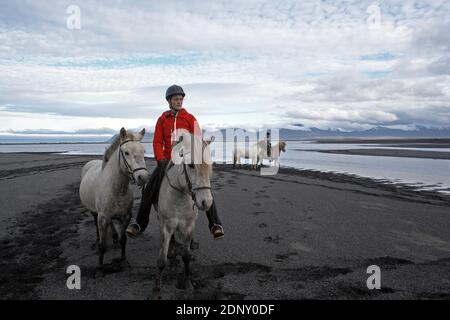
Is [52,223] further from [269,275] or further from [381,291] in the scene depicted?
[381,291]

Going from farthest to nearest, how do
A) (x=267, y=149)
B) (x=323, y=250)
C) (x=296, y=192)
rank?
1. (x=267, y=149)
2. (x=296, y=192)
3. (x=323, y=250)

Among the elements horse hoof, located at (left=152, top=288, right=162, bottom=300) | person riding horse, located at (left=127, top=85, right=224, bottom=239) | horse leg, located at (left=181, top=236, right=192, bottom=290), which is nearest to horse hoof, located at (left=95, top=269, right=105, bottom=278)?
person riding horse, located at (left=127, top=85, right=224, bottom=239)

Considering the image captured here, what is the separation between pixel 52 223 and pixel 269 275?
7019 millimetres

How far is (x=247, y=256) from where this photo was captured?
23.0 ft

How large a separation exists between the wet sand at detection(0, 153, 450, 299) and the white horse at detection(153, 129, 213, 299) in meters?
0.80

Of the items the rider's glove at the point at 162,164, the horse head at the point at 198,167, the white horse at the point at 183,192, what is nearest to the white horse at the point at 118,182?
the rider's glove at the point at 162,164

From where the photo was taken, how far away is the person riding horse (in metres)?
5.67

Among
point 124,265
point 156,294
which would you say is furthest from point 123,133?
point 156,294

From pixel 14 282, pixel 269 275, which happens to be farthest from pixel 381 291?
pixel 14 282

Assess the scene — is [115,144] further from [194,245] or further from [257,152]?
[257,152]

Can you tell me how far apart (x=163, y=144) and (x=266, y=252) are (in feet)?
11.4

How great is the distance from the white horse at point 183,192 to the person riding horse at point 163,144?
0.92ft

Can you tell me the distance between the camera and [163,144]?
5988 mm
